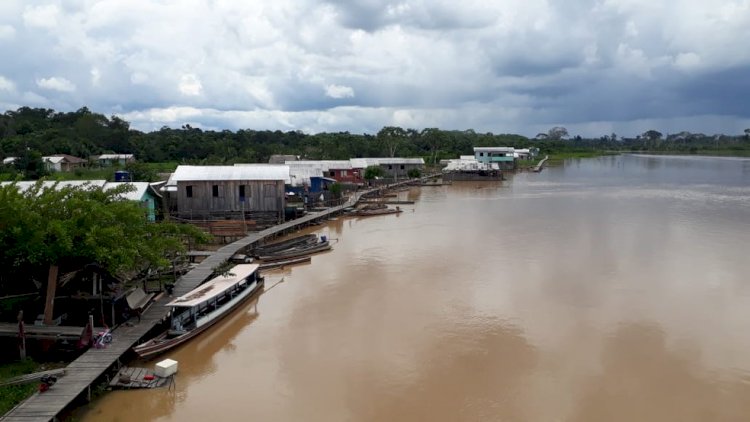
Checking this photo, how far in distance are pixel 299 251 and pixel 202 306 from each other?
968cm

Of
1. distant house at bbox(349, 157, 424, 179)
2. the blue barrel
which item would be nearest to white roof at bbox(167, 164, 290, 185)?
the blue barrel

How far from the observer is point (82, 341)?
1305cm

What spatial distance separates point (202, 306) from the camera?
16.1 meters

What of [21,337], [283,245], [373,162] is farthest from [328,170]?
[21,337]

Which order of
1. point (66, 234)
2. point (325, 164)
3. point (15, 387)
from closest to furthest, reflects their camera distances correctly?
point (15, 387) < point (66, 234) < point (325, 164)

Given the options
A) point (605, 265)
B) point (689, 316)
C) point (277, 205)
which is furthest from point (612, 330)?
point (277, 205)

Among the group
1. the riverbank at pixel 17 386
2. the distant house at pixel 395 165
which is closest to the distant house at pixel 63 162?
the distant house at pixel 395 165

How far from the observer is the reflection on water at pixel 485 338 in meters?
11.9

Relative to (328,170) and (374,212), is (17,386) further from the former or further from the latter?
(328,170)

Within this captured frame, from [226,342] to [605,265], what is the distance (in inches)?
648

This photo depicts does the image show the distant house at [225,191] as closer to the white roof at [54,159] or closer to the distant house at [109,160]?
the white roof at [54,159]

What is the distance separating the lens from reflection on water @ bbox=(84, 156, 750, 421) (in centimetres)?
1194

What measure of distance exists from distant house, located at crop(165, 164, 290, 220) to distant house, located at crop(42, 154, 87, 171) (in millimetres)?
26259

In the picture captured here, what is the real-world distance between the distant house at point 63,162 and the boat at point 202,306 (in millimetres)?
38987
